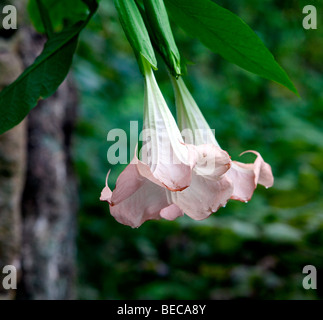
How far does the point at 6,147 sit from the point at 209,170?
791 millimetres

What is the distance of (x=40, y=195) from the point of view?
122 centimetres

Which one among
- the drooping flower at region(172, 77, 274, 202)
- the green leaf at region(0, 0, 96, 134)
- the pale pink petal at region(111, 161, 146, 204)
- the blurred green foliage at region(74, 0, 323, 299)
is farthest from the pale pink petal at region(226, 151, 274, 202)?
the blurred green foliage at region(74, 0, 323, 299)

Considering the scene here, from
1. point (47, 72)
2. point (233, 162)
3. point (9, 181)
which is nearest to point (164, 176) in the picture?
point (233, 162)

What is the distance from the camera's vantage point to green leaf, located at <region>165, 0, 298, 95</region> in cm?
40

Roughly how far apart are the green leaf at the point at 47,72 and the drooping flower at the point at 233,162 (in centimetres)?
13

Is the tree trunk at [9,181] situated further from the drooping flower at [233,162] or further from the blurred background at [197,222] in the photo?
the drooping flower at [233,162]

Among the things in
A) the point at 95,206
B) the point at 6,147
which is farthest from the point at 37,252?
the point at 95,206

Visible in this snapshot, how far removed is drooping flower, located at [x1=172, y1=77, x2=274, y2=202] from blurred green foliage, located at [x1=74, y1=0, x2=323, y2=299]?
106 cm

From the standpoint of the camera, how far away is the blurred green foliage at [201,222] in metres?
1.68

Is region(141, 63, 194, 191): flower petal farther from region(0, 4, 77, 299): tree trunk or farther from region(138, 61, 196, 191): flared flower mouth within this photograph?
region(0, 4, 77, 299): tree trunk

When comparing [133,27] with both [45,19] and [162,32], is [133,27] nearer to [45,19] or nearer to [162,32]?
[162,32]

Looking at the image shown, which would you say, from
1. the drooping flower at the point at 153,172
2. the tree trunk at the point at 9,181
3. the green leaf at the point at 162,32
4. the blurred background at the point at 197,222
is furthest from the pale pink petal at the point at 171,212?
the blurred background at the point at 197,222

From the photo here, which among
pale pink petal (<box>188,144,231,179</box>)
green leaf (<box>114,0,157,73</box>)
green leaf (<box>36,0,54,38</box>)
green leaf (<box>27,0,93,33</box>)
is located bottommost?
pale pink petal (<box>188,144,231,179</box>)

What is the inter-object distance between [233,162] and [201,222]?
4.75ft
